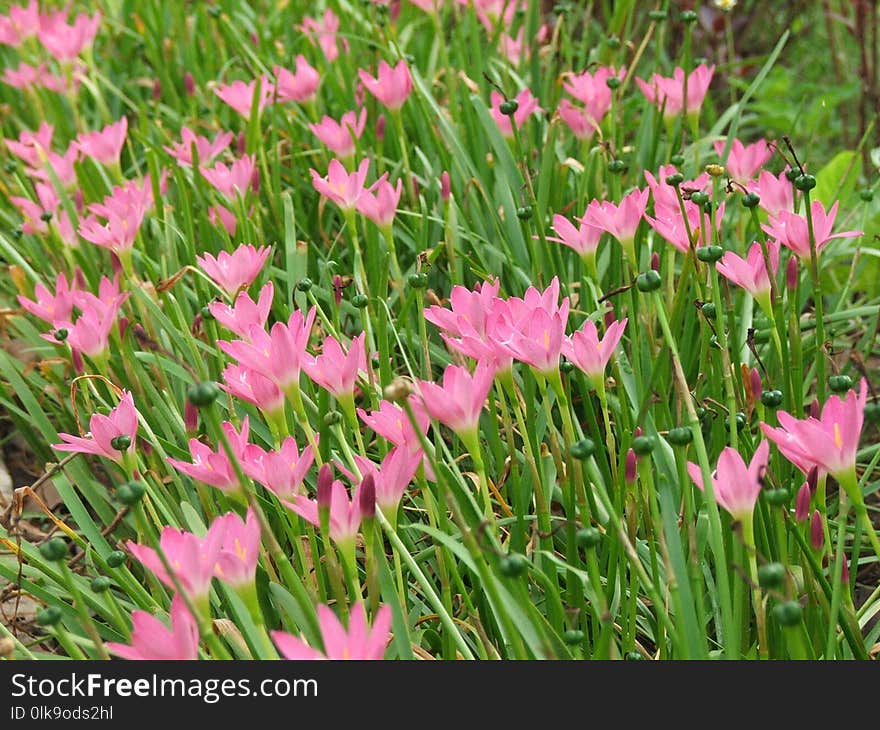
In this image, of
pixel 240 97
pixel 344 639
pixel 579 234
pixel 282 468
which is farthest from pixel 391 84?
pixel 344 639

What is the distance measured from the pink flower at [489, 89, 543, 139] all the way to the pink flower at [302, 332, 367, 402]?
833mm

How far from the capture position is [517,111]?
1.81 metres

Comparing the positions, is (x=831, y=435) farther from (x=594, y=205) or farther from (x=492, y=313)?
(x=594, y=205)

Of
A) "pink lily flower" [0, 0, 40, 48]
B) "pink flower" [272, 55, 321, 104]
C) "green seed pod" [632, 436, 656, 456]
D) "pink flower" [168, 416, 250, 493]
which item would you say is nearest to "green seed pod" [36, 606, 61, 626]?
"pink flower" [168, 416, 250, 493]

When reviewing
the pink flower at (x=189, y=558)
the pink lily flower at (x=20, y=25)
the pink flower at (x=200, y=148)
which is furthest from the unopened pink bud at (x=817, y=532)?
the pink lily flower at (x=20, y=25)

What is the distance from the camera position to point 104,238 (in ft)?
4.97

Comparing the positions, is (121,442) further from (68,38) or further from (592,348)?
(68,38)

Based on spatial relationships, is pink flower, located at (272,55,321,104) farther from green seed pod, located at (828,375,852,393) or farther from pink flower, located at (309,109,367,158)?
green seed pod, located at (828,375,852,393)

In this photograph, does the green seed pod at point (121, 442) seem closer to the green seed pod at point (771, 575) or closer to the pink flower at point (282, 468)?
the pink flower at point (282, 468)

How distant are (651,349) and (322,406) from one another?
0.47m

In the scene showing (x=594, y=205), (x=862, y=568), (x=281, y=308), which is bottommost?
(x=862, y=568)
